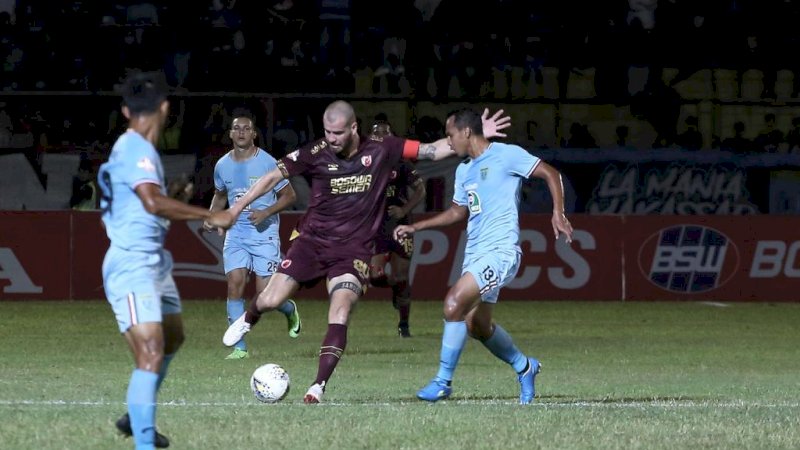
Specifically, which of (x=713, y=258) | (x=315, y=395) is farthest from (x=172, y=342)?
(x=713, y=258)

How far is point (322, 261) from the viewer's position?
1127 centimetres

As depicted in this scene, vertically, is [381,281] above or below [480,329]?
below

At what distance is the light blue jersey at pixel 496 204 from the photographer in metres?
11.0

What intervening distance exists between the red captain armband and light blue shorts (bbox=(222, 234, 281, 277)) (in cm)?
488

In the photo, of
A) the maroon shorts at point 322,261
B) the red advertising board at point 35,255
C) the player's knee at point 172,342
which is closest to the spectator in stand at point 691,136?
the red advertising board at point 35,255

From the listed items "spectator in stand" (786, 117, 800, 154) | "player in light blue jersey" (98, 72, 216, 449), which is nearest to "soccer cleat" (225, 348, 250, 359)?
"player in light blue jersey" (98, 72, 216, 449)

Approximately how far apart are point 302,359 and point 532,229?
897 cm

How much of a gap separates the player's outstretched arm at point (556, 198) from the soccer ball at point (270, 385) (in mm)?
2231

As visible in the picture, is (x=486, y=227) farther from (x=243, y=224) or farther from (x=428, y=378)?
(x=243, y=224)

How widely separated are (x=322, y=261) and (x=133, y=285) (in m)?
3.87

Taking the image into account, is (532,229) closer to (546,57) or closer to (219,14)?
(546,57)

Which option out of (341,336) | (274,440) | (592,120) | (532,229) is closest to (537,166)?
(341,336)

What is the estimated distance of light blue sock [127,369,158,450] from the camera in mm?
7367

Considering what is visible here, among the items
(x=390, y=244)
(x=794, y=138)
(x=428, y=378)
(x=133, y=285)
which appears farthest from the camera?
(x=794, y=138)
